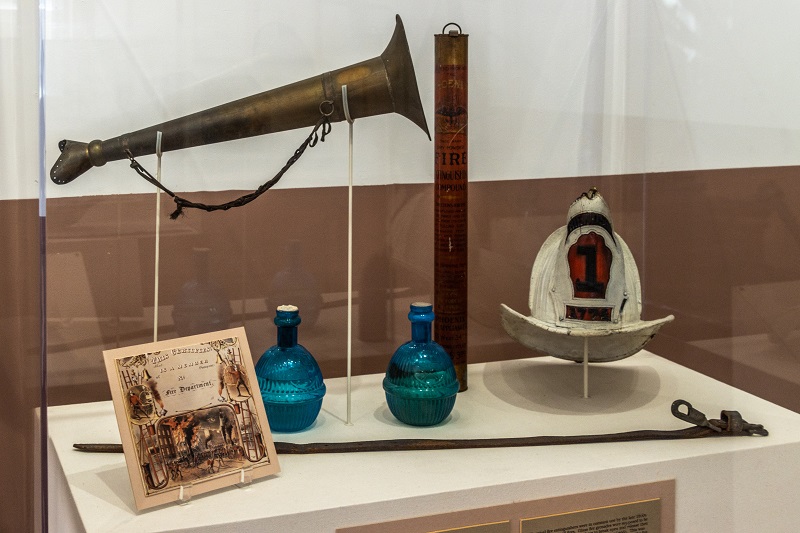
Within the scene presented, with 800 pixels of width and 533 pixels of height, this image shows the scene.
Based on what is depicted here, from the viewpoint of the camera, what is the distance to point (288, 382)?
1638 millimetres

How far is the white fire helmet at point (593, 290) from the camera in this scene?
71.6 inches

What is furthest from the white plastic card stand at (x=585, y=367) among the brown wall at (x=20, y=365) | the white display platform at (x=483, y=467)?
the brown wall at (x=20, y=365)

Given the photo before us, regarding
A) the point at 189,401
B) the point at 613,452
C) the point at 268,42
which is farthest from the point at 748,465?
the point at 268,42

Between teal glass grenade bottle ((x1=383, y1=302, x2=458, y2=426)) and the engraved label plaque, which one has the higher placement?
teal glass grenade bottle ((x1=383, y1=302, x2=458, y2=426))

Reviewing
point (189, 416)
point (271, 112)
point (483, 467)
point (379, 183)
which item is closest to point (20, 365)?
point (189, 416)

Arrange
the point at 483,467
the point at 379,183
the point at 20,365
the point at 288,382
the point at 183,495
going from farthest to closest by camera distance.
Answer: the point at 379,183 → the point at 20,365 → the point at 288,382 → the point at 483,467 → the point at 183,495

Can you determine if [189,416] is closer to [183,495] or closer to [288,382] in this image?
[183,495]

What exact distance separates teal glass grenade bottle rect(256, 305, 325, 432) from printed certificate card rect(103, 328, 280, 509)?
0.40 feet

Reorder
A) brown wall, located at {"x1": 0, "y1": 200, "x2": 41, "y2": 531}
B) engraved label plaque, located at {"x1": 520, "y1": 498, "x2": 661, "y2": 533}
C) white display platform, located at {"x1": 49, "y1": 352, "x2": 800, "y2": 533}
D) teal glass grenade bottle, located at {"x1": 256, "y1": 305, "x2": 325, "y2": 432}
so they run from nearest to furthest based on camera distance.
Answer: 1. white display platform, located at {"x1": 49, "y1": 352, "x2": 800, "y2": 533}
2. engraved label plaque, located at {"x1": 520, "y1": 498, "x2": 661, "y2": 533}
3. teal glass grenade bottle, located at {"x1": 256, "y1": 305, "x2": 325, "y2": 432}
4. brown wall, located at {"x1": 0, "y1": 200, "x2": 41, "y2": 531}

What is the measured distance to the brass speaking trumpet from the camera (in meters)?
1.69

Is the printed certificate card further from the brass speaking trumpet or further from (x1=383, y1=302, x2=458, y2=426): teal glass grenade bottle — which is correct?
the brass speaking trumpet

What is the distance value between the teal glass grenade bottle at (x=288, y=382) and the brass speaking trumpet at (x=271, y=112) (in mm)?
346

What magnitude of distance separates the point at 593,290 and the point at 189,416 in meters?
0.82

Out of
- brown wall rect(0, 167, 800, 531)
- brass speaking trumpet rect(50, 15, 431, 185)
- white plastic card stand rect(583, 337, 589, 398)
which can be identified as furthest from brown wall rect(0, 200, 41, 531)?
white plastic card stand rect(583, 337, 589, 398)
